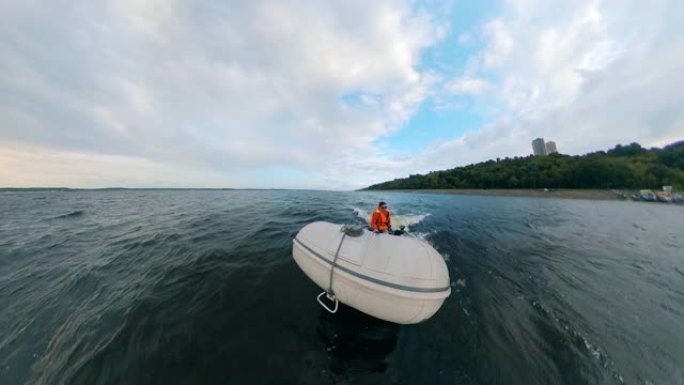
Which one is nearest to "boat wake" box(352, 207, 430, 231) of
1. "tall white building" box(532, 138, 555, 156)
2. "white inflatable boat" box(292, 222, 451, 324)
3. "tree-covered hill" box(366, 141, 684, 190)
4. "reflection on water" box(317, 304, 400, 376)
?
"reflection on water" box(317, 304, 400, 376)

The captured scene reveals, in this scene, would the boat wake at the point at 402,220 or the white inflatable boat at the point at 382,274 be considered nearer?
the white inflatable boat at the point at 382,274

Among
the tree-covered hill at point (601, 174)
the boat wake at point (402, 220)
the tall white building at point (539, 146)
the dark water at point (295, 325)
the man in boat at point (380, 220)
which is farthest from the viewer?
the tall white building at point (539, 146)

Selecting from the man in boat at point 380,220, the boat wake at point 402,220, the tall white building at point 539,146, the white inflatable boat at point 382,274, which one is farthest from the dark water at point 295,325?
the tall white building at point 539,146

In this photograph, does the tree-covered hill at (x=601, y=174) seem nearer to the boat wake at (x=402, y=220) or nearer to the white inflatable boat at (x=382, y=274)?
the boat wake at (x=402, y=220)

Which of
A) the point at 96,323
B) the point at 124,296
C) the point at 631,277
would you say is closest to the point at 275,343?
the point at 96,323

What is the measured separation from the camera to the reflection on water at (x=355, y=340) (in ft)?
10.6

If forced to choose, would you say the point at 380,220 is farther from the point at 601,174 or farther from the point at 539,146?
the point at 539,146

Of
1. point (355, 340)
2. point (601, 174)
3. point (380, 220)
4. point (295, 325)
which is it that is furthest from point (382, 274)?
point (601, 174)

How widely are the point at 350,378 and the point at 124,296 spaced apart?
207 inches

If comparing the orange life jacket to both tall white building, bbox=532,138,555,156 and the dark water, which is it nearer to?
the dark water

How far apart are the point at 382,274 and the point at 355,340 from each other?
1.34m

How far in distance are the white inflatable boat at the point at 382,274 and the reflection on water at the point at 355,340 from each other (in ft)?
1.82

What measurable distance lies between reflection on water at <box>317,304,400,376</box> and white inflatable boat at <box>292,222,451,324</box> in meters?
0.55

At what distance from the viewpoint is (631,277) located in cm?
626
